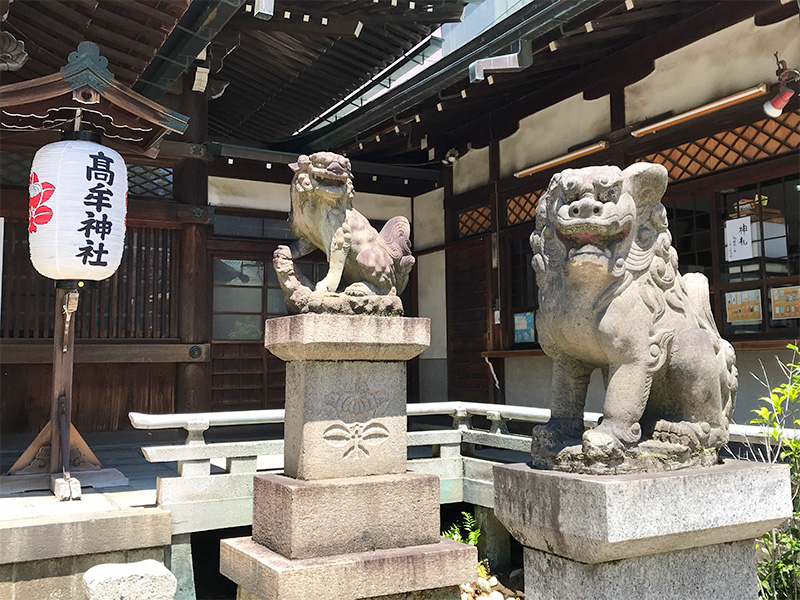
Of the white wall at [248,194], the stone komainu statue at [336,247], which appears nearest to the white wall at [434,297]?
the white wall at [248,194]

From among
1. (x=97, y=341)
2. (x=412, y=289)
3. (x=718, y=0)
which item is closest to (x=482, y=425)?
(x=412, y=289)

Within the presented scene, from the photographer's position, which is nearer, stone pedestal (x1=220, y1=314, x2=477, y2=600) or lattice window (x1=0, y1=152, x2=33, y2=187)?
stone pedestal (x1=220, y1=314, x2=477, y2=600)

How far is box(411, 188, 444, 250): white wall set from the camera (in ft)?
37.8

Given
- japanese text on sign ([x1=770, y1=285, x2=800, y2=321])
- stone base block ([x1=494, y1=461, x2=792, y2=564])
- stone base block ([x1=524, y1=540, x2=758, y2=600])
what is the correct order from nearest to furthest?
stone base block ([x1=494, y1=461, x2=792, y2=564])
stone base block ([x1=524, y1=540, x2=758, y2=600])
japanese text on sign ([x1=770, y1=285, x2=800, y2=321])

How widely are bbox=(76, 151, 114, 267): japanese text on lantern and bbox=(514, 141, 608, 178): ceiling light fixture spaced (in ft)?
17.8

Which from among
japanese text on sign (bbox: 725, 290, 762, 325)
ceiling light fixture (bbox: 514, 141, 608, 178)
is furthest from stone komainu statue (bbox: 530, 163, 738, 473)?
ceiling light fixture (bbox: 514, 141, 608, 178)

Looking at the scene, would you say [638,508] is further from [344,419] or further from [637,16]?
[637,16]

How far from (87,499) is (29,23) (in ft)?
17.4

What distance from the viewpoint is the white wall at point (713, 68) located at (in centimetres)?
656

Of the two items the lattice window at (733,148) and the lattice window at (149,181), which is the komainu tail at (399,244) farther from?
the lattice window at (149,181)

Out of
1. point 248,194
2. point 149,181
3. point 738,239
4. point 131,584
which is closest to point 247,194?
point 248,194

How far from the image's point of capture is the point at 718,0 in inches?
272

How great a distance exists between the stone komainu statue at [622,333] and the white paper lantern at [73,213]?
4717 millimetres

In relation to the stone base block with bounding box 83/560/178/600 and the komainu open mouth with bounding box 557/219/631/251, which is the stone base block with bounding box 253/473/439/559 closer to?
the stone base block with bounding box 83/560/178/600
